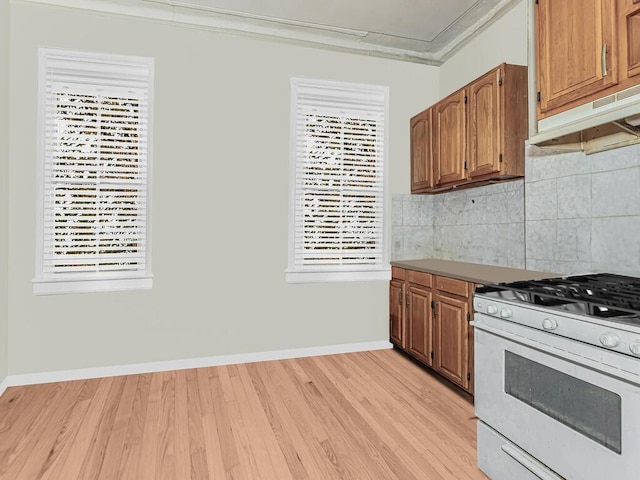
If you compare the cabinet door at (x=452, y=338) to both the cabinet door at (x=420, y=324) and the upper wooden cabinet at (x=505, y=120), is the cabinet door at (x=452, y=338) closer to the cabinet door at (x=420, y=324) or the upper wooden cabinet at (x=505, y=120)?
the cabinet door at (x=420, y=324)

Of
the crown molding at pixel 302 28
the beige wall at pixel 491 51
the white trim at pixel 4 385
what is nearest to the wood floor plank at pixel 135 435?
the white trim at pixel 4 385

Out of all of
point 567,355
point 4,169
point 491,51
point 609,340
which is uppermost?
point 491,51

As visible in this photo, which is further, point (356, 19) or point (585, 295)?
point (356, 19)

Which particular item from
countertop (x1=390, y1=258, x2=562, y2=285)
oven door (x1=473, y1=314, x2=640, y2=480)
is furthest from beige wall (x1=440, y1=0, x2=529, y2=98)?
oven door (x1=473, y1=314, x2=640, y2=480)

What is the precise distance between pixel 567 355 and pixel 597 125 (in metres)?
1.15

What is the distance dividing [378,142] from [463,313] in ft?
6.49

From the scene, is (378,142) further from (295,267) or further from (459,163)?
(295,267)

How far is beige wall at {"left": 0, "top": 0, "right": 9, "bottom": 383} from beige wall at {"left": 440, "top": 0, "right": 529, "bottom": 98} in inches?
151

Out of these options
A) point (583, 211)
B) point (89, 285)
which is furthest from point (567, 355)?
point (89, 285)

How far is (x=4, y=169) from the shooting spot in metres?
2.85

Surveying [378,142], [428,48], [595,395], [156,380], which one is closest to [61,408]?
[156,380]

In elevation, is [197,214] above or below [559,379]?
above

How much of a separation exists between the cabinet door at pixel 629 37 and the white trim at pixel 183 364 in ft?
9.65

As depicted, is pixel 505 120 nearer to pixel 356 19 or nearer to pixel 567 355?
pixel 356 19
